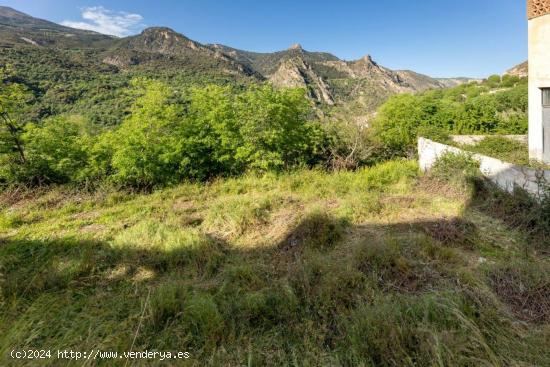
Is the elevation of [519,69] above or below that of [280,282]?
above

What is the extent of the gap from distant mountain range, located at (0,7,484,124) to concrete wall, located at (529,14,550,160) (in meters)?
5.16

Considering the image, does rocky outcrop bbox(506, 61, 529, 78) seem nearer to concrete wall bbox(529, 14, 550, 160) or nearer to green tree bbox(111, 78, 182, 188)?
concrete wall bbox(529, 14, 550, 160)

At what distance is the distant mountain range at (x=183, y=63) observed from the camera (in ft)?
57.8

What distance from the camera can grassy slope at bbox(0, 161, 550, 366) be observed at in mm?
2250

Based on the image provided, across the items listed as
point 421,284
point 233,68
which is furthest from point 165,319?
point 233,68

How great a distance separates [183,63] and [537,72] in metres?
46.7

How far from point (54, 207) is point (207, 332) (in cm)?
664

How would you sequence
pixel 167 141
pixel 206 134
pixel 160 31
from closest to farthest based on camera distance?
1. pixel 167 141
2. pixel 206 134
3. pixel 160 31

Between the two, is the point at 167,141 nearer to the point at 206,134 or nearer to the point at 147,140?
the point at 147,140

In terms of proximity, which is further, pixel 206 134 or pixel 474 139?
pixel 474 139

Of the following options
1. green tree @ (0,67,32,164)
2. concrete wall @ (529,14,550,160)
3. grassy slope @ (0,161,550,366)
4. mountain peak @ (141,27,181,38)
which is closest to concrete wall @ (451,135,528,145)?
concrete wall @ (529,14,550,160)

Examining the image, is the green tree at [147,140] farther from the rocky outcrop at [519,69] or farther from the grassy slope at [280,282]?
the rocky outcrop at [519,69]

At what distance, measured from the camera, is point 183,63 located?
4484cm

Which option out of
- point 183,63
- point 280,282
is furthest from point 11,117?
point 183,63
